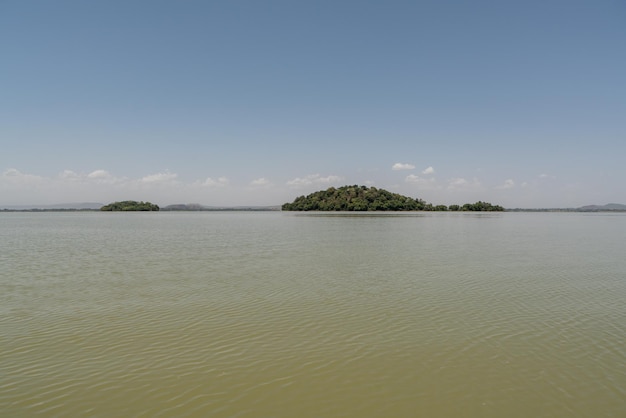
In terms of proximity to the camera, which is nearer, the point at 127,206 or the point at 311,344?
the point at 311,344

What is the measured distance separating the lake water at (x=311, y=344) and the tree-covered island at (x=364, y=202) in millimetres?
156346

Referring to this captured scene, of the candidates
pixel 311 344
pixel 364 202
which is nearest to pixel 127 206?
pixel 364 202

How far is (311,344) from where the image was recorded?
297 inches

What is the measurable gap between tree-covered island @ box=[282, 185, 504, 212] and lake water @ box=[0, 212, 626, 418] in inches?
6155

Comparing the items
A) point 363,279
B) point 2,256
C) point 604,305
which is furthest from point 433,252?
point 2,256

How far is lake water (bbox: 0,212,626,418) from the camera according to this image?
5.38 m

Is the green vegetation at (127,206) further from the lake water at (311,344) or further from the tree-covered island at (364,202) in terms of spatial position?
the lake water at (311,344)

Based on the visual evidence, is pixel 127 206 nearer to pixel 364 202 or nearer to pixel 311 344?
pixel 364 202

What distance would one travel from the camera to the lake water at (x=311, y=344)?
5383 mm

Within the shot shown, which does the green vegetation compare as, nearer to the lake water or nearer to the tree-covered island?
the tree-covered island

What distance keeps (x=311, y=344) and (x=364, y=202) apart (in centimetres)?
16519

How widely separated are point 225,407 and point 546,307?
31.5 feet

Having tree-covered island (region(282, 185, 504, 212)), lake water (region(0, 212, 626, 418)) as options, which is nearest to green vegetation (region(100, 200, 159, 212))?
tree-covered island (region(282, 185, 504, 212))

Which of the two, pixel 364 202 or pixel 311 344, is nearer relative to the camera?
pixel 311 344
